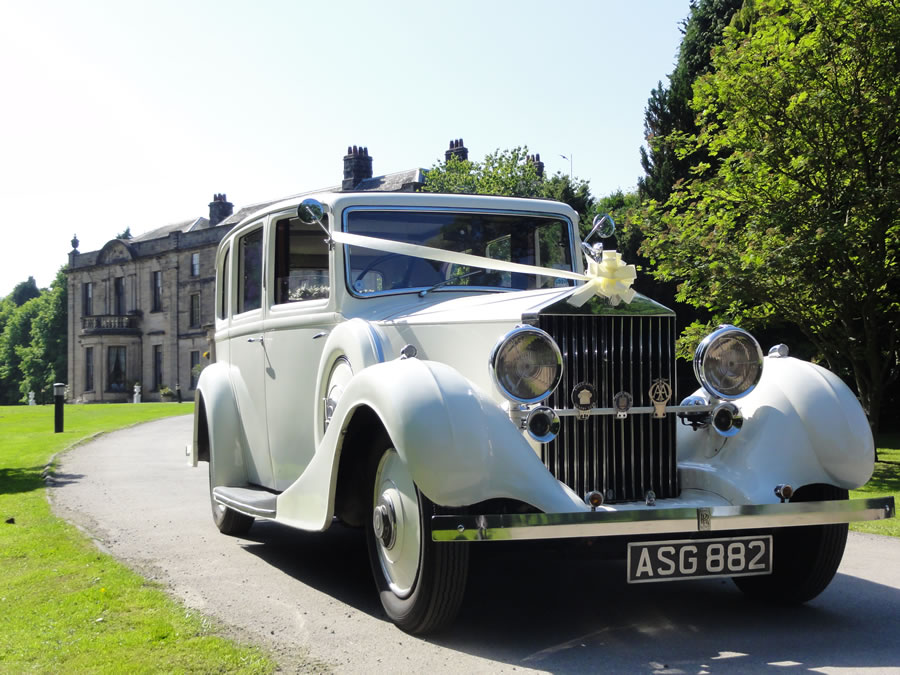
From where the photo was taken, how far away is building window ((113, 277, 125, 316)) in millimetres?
62781

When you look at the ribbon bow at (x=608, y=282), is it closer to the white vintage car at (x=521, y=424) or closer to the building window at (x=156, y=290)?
the white vintage car at (x=521, y=424)

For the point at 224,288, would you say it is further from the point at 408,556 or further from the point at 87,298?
the point at 87,298

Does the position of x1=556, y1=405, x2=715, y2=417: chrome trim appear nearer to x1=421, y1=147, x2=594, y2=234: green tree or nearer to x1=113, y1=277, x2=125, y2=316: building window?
x1=421, y1=147, x2=594, y2=234: green tree

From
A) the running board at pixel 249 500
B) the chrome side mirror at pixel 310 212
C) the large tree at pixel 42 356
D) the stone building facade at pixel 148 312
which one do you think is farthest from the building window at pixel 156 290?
the chrome side mirror at pixel 310 212

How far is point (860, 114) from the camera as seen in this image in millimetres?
12680

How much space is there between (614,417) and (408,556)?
1232 millimetres

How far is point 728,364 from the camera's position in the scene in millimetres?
4781

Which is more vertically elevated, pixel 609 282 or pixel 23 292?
pixel 23 292

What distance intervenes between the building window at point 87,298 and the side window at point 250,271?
62.1 metres

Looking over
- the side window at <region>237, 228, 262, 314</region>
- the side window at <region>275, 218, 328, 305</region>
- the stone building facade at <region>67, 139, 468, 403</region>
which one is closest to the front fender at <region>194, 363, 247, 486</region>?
the side window at <region>237, 228, 262, 314</region>

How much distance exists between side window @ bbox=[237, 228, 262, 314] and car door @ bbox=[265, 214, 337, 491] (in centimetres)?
31

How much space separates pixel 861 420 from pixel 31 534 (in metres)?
6.18

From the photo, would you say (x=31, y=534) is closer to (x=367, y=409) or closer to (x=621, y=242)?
(x=367, y=409)

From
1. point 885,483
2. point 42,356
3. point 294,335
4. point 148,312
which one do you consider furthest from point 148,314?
point 294,335
